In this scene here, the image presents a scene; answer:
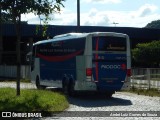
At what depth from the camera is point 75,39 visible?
2262cm

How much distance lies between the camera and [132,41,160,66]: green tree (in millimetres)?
56219

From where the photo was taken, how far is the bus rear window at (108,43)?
21328mm

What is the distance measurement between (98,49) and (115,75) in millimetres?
1534

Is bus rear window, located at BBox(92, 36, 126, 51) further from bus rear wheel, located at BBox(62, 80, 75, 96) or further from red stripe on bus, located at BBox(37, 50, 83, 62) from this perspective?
bus rear wheel, located at BBox(62, 80, 75, 96)

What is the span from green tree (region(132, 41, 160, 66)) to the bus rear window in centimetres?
3487

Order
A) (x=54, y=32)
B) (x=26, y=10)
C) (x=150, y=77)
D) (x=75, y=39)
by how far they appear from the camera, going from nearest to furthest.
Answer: (x=26, y=10), (x=75, y=39), (x=150, y=77), (x=54, y=32)

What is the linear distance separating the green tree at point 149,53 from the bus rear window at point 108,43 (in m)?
34.9

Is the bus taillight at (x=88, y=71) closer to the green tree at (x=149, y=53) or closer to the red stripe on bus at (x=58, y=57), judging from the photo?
the red stripe on bus at (x=58, y=57)

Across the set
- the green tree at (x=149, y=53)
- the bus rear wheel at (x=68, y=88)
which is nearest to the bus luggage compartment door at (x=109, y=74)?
the bus rear wheel at (x=68, y=88)

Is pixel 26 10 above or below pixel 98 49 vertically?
above

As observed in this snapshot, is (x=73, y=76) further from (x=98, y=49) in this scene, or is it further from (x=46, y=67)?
(x=46, y=67)

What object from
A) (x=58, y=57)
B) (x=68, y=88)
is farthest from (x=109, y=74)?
(x=58, y=57)

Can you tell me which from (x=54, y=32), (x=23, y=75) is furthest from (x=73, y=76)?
(x=54, y=32)

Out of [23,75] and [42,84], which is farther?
[23,75]
